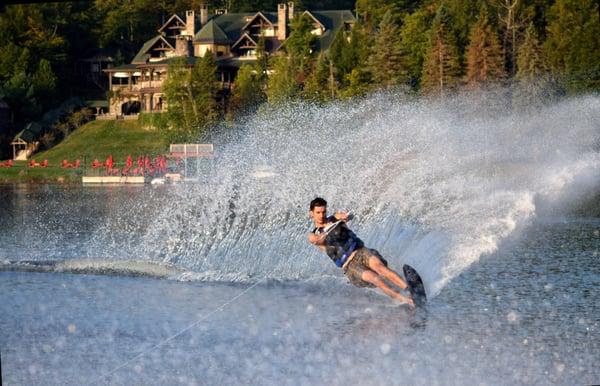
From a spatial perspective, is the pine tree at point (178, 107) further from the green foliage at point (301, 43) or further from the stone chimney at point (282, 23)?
the stone chimney at point (282, 23)

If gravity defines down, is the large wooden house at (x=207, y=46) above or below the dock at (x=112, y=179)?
above

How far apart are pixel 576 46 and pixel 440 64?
633 cm

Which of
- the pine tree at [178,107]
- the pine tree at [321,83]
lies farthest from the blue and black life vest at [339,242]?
the pine tree at [178,107]

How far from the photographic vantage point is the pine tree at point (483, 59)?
51.5 meters

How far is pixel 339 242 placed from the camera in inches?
513

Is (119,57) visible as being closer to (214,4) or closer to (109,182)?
(214,4)

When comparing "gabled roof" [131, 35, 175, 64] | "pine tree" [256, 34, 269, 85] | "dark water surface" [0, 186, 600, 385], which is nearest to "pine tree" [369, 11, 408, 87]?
"pine tree" [256, 34, 269, 85]

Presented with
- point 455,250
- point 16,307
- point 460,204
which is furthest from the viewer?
point 460,204

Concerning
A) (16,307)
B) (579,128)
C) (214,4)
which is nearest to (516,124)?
(579,128)

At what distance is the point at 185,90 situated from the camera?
62.1 meters

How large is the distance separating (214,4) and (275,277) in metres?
85.4

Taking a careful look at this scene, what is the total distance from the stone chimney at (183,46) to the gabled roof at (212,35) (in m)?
0.70

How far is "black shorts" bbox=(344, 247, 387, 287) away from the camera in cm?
1280

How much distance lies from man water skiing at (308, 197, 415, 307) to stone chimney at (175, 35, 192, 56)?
68503mm
